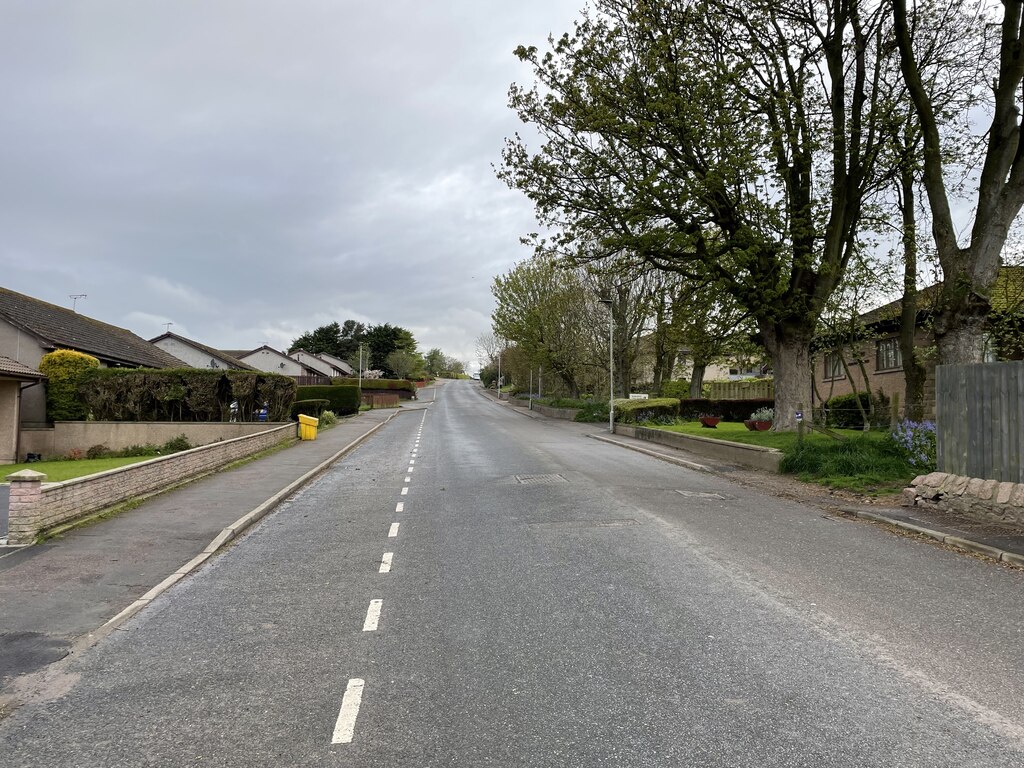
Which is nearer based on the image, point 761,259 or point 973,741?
point 973,741

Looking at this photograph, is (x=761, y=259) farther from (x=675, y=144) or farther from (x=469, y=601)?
(x=469, y=601)

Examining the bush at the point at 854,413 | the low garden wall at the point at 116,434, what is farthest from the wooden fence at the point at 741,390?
the low garden wall at the point at 116,434

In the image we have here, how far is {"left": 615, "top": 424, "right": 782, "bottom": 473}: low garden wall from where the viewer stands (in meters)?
15.8

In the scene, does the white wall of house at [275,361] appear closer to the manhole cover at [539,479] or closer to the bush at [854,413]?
the bush at [854,413]

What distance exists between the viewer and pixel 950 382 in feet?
33.8

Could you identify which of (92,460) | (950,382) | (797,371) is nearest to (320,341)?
(92,460)

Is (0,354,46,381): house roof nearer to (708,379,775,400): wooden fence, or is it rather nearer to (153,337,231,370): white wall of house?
(153,337,231,370): white wall of house

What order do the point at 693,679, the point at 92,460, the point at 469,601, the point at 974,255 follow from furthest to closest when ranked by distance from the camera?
the point at 92,460 < the point at 974,255 < the point at 469,601 < the point at 693,679

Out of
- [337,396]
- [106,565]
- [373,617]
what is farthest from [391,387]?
[373,617]

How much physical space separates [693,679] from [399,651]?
1963mm

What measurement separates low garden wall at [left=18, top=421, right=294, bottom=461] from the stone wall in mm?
19668

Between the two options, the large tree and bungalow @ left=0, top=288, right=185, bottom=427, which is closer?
the large tree

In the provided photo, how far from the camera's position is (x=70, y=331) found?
30453 mm

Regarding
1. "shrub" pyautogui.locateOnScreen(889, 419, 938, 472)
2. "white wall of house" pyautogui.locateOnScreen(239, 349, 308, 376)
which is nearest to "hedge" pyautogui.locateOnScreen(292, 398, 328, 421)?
"shrub" pyautogui.locateOnScreen(889, 419, 938, 472)
